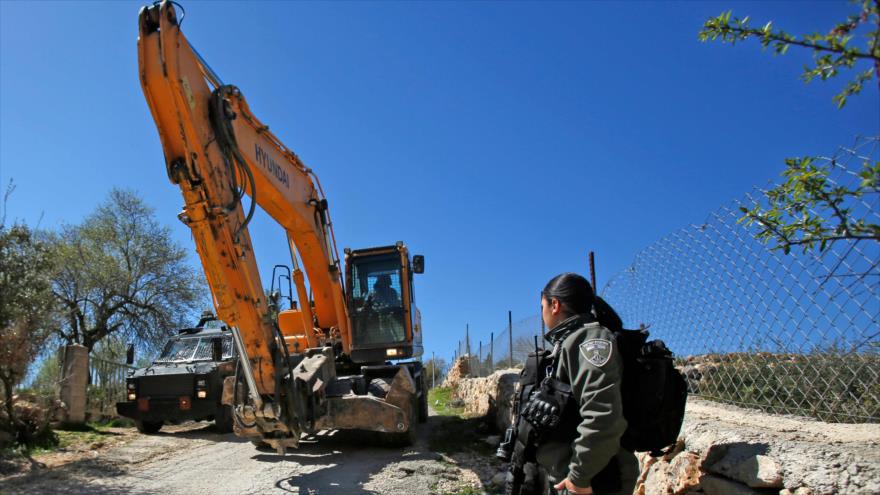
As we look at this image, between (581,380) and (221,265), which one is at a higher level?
(221,265)

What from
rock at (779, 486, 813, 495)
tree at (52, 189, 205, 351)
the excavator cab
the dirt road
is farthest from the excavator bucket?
tree at (52, 189, 205, 351)

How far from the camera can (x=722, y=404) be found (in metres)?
4.23

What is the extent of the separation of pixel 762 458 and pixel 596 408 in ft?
3.77

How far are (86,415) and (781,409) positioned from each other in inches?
502

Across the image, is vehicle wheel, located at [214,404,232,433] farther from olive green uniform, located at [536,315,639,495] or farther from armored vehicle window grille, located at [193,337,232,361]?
olive green uniform, located at [536,315,639,495]

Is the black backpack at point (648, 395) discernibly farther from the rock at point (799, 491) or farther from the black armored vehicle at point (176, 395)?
the black armored vehicle at point (176, 395)

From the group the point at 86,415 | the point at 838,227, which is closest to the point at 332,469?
the point at 838,227

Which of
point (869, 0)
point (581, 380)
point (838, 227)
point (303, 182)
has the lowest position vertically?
point (581, 380)

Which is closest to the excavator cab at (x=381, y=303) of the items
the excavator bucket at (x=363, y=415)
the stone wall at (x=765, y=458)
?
the excavator bucket at (x=363, y=415)

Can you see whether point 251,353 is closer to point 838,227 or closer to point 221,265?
point 221,265

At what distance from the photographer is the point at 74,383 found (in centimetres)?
1131

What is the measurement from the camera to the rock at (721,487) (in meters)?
2.90

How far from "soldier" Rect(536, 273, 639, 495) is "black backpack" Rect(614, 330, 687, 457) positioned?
0.31 ft

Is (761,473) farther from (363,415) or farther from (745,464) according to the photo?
(363,415)
